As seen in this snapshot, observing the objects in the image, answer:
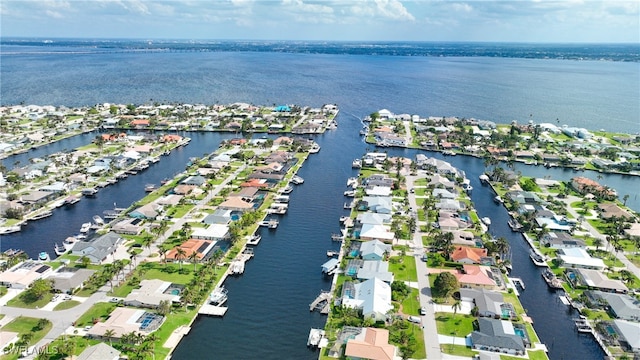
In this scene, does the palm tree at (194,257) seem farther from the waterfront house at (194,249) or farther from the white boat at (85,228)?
the white boat at (85,228)

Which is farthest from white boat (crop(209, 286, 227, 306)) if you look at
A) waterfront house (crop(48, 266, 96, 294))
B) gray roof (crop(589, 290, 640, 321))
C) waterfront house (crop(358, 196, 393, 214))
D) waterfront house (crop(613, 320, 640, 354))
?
gray roof (crop(589, 290, 640, 321))

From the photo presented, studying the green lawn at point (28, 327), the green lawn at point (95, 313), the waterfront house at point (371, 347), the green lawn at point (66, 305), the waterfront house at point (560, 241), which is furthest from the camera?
the waterfront house at point (560, 241)

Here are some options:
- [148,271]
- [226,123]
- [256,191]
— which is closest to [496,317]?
[148,271]

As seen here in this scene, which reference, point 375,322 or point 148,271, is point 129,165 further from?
point 375,322

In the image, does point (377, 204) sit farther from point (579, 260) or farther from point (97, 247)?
point (97, 247)

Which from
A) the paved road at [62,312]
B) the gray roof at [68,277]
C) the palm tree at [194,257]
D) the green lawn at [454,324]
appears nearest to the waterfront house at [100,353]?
the paved road at [62,312]
